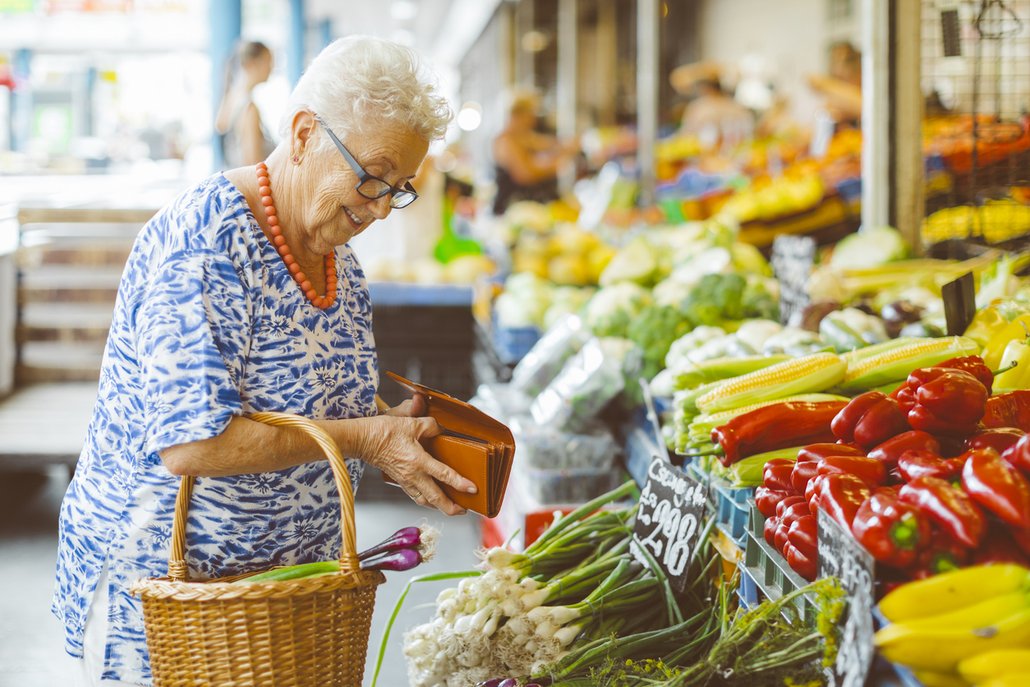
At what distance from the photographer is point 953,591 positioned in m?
1.30

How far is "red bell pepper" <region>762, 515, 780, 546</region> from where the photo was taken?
1.71 m

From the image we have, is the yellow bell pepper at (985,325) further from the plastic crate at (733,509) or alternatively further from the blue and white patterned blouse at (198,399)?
the blue and white patterned blouse at (198,399)

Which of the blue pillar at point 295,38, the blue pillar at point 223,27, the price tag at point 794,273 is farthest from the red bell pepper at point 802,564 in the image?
the blue pillar at point 295,38

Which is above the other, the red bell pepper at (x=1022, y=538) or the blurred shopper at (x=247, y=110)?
the blurred shopper at (x=247, y=110)

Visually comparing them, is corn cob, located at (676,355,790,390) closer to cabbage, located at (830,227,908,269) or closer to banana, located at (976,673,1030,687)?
banana, located at (976,673,1030,687)

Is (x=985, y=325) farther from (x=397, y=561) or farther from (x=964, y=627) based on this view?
(x=397, y=561)

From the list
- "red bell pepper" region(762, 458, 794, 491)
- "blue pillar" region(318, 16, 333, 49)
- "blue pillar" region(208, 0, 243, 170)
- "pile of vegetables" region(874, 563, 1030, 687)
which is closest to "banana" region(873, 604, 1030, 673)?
"pile of vegetables" region(874, 563, 1030, 687)

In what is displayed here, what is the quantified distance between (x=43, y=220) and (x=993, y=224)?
593 centimetres

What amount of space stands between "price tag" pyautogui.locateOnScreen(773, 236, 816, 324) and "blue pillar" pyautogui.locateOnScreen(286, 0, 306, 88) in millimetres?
16743

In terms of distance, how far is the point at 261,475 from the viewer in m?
1.80

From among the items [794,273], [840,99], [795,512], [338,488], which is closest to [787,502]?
[795,512]

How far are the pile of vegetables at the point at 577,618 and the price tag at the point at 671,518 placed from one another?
24mm

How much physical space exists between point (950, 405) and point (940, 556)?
15.5 inches

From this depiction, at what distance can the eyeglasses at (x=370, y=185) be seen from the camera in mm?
1728
